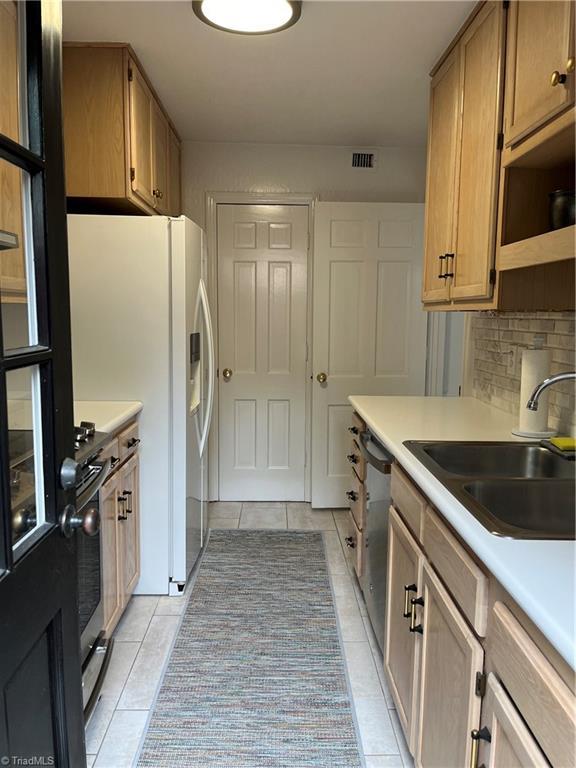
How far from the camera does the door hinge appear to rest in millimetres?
1034

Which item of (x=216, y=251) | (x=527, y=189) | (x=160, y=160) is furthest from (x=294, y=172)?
(x=527, y=189)

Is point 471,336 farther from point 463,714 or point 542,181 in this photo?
point 463,714

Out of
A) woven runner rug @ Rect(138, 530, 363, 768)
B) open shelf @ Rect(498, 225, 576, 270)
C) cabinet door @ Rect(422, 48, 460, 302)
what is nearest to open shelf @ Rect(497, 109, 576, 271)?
open shelf @ Rect(498, 225, 576, 270)

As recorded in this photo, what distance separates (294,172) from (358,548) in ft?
8.40

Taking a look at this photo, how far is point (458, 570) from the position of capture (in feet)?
3.92

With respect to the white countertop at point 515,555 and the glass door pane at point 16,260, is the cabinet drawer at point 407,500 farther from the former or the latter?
the glass door pane at point 16,260

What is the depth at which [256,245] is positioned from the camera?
3871 millimetres

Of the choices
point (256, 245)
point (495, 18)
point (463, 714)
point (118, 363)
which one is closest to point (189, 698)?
point (463, 714)

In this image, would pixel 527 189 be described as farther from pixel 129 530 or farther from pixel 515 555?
pixel 129 530

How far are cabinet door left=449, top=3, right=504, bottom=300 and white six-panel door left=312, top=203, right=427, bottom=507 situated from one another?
1558 millimetres

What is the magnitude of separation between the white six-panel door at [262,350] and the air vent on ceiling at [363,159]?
0.47 m

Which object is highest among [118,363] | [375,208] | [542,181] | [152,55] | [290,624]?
[152,55]

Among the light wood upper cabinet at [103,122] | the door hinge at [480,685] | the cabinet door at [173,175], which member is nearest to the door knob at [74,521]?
the door hinge at [480,685]

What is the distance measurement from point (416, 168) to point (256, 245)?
48.9 inches
